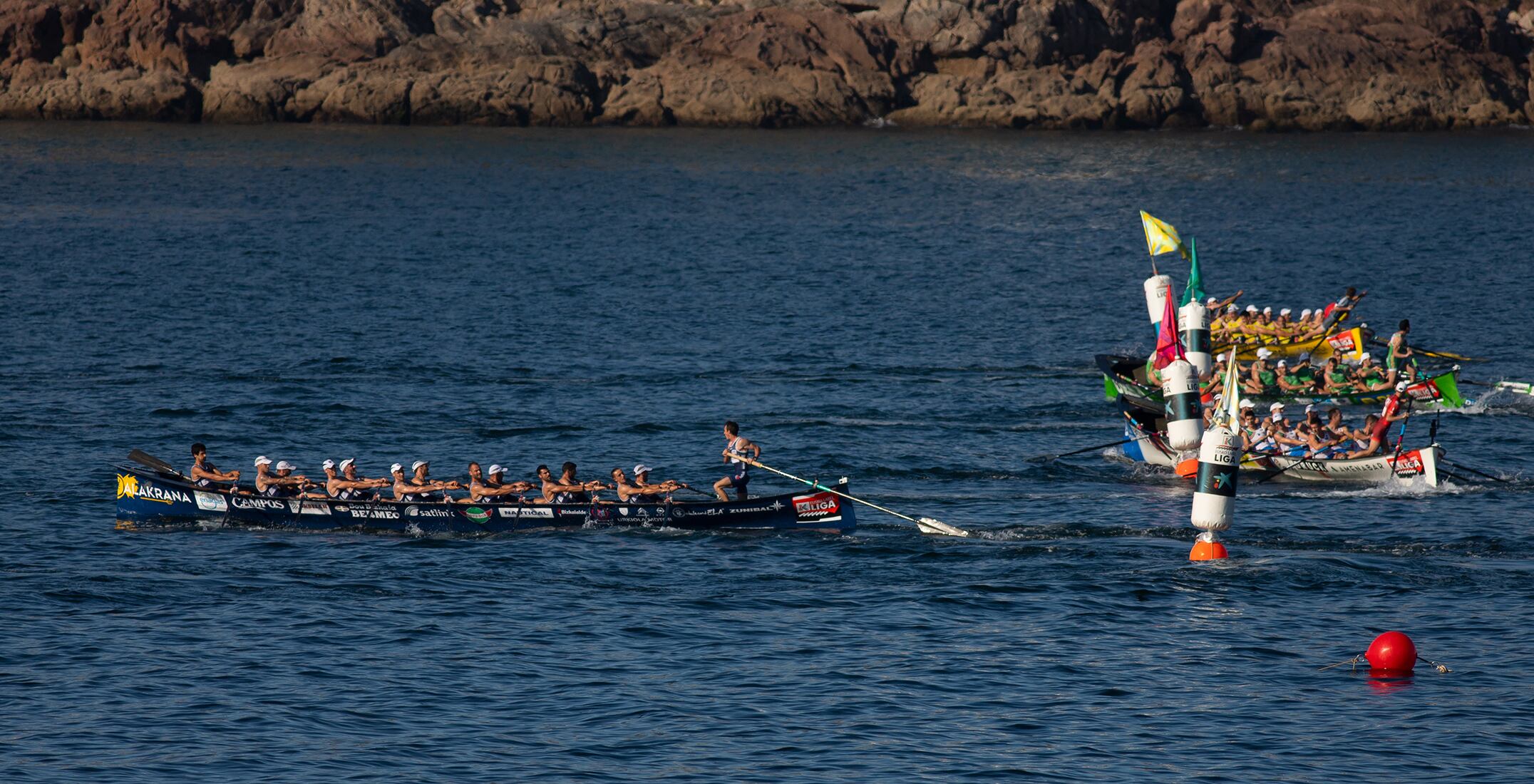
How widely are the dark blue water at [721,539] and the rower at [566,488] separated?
949mm

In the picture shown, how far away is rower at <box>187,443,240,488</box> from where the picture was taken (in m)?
38.8

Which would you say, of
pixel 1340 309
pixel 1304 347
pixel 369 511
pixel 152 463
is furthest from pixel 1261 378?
pixel 152 463

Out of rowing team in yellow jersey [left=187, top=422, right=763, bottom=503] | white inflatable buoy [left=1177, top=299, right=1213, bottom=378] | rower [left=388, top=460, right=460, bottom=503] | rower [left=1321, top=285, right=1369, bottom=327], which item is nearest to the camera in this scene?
rowing team in yellow jersey [left=187, top=422, right=763, bottom=503]

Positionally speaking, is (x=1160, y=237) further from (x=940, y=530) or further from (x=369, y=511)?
(x=369, y=511)

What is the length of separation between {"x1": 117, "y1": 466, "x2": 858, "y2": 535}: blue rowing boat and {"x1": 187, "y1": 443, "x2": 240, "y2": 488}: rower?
0.71 feet

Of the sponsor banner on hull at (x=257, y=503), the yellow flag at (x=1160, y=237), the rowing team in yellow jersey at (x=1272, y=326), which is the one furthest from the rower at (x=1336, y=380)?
the sponsor banner on hull at (x=257, y=503)

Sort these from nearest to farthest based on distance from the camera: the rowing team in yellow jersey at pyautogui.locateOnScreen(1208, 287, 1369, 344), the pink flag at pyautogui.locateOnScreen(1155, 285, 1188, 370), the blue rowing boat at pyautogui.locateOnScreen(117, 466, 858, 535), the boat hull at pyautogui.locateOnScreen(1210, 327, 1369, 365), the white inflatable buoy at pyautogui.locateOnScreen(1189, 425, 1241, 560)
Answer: the white inflatable buoy at pyautogui.locateOnScreen(1189, 425, 1241, 560) → the blue rowing boat at pyautogui.locateOnScreen(117, 466, 858, 535) → the pink flag at pyautogui.locateOnScreen(1155, 285, 1188, 370) → the boat hull at pyautogui.locateOnScreen(1210, 327, 1369, 365) → the rowing team in yellow jersey at pyautogui.locateOnScreen(1208, 287, 1369, 344)

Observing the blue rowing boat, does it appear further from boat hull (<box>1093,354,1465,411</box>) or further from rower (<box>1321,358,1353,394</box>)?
rower (<box>1321,358,1353,394</box>)

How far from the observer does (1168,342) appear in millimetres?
39031


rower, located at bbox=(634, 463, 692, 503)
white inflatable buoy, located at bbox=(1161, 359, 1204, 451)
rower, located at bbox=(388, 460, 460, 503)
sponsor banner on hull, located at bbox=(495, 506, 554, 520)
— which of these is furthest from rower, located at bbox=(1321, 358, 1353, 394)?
rower, located at bbox=(388, 460, 460, 503)

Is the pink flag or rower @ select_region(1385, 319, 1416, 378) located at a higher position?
the pink flag

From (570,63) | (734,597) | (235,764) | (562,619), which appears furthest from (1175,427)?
(570,63)

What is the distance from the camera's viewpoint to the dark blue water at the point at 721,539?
27500 mm

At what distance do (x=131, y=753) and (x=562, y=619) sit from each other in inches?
344
